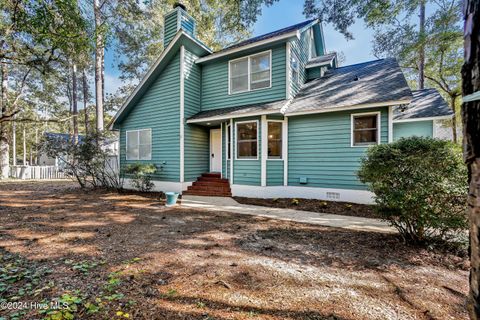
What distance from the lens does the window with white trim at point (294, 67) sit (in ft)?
27.7

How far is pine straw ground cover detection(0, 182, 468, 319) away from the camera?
205cm

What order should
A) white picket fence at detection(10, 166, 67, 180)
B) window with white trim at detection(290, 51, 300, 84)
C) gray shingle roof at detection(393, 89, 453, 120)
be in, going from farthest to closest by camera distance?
white picket fence at detection(10, 166, 67, 180), gray shingle roof at detection(393, 89, 453, 120), window with white trim at detection(290, 51, 300, 84)

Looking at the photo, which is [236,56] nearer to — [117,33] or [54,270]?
[54,270]

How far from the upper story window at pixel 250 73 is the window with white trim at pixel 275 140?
1731 millimetres

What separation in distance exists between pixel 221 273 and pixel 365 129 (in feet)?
22.1

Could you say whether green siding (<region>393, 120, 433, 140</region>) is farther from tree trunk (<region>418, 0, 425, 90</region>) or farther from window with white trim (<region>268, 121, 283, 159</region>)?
window with white trim (<region>268, 121, 283, 159</region>)

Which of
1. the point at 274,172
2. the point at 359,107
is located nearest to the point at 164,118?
the point at 274,172

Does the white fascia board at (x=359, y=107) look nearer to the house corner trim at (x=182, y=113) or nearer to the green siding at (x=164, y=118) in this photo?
the house corner trim at (x=182, y=113)

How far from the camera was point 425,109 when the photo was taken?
9297mm

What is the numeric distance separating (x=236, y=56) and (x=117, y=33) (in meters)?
9.87

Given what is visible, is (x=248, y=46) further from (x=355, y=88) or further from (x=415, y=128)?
(x=415, y=128)

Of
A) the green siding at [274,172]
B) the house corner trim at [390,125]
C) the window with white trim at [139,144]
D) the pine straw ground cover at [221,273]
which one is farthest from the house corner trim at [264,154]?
the window with white trim at [139,144]

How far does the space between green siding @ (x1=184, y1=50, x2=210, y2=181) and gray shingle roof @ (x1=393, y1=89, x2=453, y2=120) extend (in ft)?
27.9

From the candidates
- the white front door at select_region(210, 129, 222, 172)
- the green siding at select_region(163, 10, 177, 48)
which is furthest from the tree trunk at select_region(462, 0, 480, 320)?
the green siding at select_region(163, 10, 177, 48)
